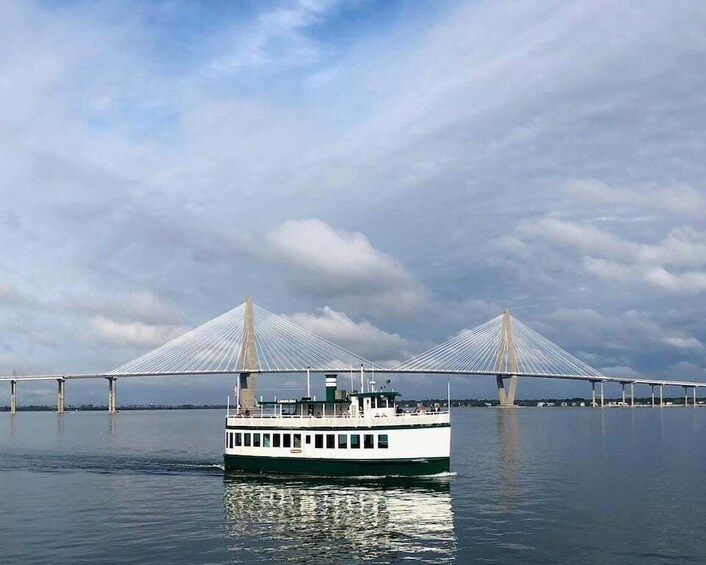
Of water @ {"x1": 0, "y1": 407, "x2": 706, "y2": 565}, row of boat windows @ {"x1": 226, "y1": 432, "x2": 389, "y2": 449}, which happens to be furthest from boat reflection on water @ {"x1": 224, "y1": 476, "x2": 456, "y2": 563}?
row of boat windows @ {"x1": 226, "y1": 432, "x2": 389, "y2": 449}

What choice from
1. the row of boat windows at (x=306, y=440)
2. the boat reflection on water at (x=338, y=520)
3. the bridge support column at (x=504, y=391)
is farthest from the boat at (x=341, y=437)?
the bridge support column at (x=504, y=391)

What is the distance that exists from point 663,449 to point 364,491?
43290 mm

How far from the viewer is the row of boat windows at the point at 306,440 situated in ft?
148

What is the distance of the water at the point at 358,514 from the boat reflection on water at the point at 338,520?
0.09 meters

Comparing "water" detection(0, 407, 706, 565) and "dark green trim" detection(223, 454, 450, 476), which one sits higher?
"dark green trim" detection(223, 454, 450, 476)

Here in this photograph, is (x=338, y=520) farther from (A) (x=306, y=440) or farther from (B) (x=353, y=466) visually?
(A) (x=306, y=440)

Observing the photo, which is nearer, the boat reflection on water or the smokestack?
the boat reflection on water

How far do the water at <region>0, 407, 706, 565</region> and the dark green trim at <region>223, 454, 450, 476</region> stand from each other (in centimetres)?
73

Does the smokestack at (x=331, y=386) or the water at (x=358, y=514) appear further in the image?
the smokestack at (x=331, y=386)

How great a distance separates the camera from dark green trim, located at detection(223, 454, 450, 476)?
44.5 m

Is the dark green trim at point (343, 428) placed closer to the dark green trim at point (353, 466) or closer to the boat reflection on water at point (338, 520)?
the dark green trim at point (353, 466)

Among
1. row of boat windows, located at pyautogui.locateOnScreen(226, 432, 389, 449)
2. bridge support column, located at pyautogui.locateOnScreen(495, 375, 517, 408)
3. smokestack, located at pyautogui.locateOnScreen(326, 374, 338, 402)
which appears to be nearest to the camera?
row of boat windows, located at pyautogui.locateOnScreen(226, 432, 389, 449)

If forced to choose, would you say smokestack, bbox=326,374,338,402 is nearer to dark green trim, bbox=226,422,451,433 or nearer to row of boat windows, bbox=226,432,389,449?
dark green trim, bbox=226,422,451,433

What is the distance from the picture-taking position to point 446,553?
94.7 ft
